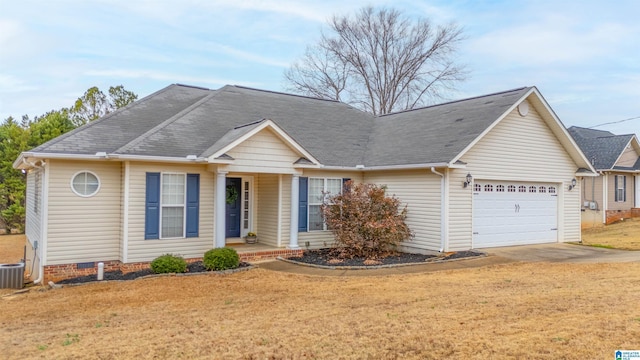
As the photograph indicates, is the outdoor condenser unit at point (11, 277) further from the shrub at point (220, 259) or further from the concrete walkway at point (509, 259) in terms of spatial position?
the concrete walkway at point (509, 259)

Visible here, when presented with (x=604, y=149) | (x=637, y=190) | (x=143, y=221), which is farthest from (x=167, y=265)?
(x=637, y=190)

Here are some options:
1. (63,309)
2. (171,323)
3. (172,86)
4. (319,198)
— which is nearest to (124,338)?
(171,323)

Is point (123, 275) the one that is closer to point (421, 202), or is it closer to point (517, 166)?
point (421, 202)

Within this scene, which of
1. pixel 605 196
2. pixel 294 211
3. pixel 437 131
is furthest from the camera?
pixel 605 196

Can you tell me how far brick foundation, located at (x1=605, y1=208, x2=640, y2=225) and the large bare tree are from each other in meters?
14.7

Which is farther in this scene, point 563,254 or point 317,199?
point 317,199

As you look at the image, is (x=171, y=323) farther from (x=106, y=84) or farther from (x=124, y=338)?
(x=106, y=84)

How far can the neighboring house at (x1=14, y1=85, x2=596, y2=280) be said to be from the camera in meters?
11.3

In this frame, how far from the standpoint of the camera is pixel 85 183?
11.3m

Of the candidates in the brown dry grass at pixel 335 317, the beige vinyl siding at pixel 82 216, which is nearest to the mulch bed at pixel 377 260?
the brown dry grass at pixel 335 317

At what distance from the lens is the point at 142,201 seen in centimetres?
1157

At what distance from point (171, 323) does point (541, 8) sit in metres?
17.7

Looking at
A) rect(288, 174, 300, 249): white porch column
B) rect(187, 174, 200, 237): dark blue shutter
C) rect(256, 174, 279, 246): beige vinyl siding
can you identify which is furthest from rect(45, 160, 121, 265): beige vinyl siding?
rect(288, 174, 300, 249): white porch column

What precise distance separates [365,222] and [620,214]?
21170mm
